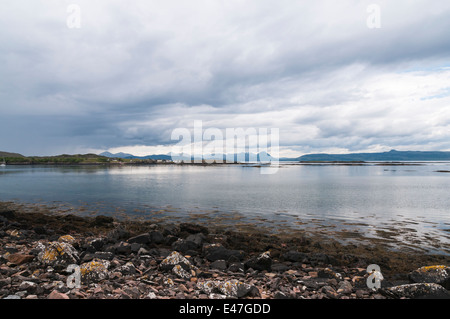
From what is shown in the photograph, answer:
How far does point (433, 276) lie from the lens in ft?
30.8

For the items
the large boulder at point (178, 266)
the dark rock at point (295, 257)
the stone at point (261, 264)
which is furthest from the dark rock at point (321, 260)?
the large boulder at point (178, 266)

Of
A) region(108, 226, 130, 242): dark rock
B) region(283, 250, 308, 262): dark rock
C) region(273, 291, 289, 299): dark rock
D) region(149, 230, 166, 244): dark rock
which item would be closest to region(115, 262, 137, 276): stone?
region(149, 230, 166, 244): dark rock

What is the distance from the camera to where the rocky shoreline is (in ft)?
26.6

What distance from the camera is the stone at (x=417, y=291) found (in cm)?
801

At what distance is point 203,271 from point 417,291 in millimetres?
7631

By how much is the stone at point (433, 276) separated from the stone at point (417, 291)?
3.78 feet

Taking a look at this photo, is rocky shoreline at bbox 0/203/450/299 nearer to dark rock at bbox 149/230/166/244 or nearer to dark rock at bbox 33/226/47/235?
dark rock at bbox 149/230/166/244

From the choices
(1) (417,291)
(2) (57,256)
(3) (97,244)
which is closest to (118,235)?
(3) (97,244)

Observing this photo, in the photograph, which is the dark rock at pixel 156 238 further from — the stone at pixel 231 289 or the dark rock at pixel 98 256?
the stone at pixel 231 289

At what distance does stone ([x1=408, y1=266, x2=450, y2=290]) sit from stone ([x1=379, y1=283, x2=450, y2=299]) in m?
1.15

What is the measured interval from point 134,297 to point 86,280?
2285 mm

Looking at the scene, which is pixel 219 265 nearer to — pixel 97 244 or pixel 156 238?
pixel 156 238
